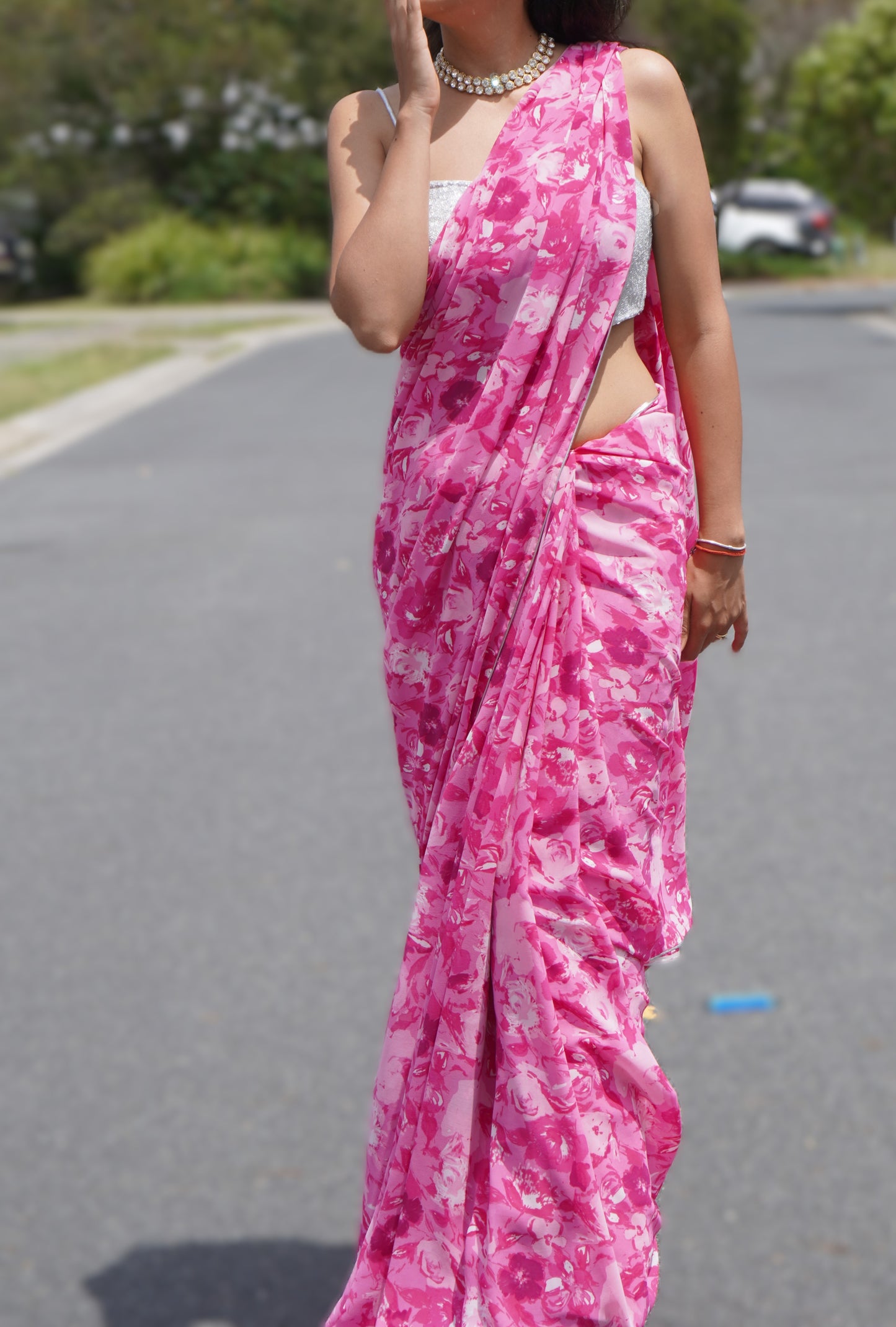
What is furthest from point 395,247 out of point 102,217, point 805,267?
point 805,267

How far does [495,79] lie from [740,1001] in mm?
10935

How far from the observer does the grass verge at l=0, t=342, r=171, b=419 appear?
16.7 meters

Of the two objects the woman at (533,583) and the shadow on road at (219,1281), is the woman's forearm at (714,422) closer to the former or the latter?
the woman at (533,583)

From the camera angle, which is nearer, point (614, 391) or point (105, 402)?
point (614, 391)

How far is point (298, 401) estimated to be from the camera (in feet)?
57.9

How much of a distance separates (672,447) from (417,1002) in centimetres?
63

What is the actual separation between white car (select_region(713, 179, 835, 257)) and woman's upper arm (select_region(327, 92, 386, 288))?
1255 inches

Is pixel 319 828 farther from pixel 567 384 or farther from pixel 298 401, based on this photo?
pixel 567 384

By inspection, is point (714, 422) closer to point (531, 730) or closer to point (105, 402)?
point (531, 730)

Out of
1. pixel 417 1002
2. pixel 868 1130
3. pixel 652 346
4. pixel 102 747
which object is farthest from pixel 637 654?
pixel 868 1130

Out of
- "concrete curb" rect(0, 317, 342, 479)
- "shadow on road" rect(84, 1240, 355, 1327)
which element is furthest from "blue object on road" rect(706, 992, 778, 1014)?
"concrete curb" rect(0, 317, 342, 479)

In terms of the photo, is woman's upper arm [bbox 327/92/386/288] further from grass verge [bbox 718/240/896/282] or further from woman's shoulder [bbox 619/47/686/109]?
grass verge [bbox 718/240/896/282]

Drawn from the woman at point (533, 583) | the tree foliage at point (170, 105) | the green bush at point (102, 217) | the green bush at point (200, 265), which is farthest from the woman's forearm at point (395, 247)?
the tree foliage at point (170, 105)

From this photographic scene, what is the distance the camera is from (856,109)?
23078 mm
